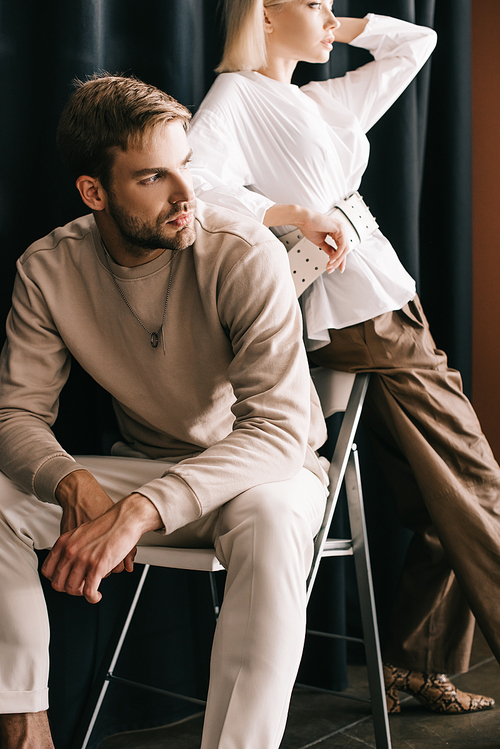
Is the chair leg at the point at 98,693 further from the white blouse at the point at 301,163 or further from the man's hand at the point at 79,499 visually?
the white blouse at the point at 301,163

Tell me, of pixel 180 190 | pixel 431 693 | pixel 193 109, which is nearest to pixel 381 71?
pixel 193 109

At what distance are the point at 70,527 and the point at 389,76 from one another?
1.25 meters

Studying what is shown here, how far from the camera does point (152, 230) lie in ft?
3.80

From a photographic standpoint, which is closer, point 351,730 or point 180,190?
point 180,190

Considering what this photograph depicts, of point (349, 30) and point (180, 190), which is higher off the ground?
point (349, 30)

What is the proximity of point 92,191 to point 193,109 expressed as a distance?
50 centimetres

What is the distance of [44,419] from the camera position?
123cm

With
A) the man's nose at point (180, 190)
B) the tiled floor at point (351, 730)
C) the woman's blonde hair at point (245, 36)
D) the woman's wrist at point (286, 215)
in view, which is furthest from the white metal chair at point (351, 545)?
the woman's blonde hair at point (245, 36)

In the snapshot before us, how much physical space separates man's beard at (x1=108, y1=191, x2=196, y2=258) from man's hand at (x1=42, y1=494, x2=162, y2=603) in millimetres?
427

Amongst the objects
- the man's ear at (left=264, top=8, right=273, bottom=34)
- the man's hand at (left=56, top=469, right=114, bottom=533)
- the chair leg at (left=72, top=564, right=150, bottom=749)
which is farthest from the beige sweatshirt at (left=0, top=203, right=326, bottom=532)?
the man's ear at (left=264, top=8, right=273, bottom=34)

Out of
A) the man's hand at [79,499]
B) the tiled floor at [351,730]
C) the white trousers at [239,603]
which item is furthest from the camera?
the tiled floor at [351,730]

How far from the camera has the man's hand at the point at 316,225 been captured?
1.36 meters

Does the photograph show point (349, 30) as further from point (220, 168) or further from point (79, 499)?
point (79, 499)

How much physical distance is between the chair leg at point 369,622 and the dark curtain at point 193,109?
33 centimetres
